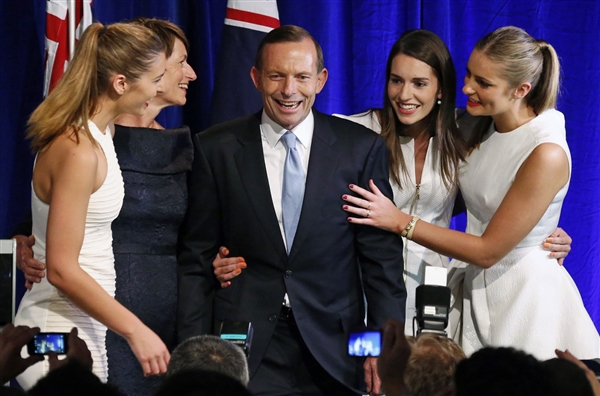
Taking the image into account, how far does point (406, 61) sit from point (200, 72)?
1324 mm

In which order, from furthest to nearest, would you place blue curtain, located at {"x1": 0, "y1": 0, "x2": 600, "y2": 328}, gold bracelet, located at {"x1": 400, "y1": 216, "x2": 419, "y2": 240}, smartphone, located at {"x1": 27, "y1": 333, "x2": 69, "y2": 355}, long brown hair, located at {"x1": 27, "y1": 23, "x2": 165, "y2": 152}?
blue curtain, located at {"x1": 0, "y1": 0, "x2": 600, "y2": 328}, gold bracelet, located at {"x1": 400, "y1": 216, "x2": 419, "y2": 240}, long brown hair, located at {"x1": 27, "y1": 23, "x2": 165, "y2": 152}, smartphone, located at {"x1": 27, "y1": 333, "x2": 69, "y2": 355}

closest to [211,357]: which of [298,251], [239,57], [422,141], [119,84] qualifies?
[298,251]

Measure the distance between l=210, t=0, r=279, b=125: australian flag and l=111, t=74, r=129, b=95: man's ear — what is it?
1.33m

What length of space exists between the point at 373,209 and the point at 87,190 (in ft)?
3.12

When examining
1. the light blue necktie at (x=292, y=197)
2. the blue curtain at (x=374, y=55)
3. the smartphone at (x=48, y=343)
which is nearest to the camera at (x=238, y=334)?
the smartphone at (x=48, y=343)

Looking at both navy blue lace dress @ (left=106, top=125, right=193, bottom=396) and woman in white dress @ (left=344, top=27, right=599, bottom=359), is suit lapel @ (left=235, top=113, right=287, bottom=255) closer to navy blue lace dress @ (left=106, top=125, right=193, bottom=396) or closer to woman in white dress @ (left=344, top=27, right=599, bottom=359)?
navy blue lace dress @ (left=106, top=125, right=193, bottom=396)

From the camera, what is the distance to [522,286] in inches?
126

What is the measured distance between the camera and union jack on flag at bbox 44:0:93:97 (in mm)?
3939

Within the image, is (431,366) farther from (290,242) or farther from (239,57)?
(239,57)

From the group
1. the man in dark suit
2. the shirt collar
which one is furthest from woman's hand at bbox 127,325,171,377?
the shirt collar

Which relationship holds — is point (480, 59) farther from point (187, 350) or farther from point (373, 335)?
point (187, 350)

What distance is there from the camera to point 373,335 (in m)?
2.19

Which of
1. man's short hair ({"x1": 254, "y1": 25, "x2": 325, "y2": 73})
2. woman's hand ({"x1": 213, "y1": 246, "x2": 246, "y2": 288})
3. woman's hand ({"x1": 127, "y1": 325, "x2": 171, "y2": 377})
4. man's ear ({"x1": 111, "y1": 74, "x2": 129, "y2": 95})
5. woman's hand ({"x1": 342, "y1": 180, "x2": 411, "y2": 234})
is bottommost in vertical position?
woman's hand ({"x1": 127, "y1": 325, "x2": 171, "y2": 377})

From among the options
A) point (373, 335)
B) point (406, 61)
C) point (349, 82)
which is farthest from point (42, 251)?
point (349, 82)
